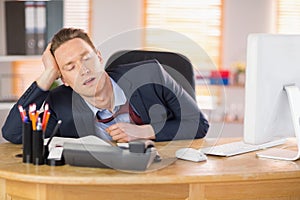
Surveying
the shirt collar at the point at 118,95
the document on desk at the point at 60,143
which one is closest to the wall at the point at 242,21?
the shirt collar at the point at 118,95

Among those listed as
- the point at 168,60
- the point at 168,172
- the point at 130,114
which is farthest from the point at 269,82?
the point at 168,60

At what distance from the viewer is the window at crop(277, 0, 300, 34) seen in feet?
15.9

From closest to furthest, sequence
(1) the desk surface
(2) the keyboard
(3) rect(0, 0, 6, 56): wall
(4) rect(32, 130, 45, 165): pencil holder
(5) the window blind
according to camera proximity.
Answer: (1) the desk surface → (4) rect(32, 130, 45, 165): pencil holder → (2) the keyboard → (3) rect(0, 0, 6, 56): wall → (5) the window blind

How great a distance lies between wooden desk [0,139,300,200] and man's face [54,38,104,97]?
0.38 m

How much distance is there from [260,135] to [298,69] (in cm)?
29

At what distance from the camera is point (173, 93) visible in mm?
2480

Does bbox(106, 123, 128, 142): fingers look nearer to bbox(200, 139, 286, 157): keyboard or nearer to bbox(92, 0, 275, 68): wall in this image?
bbox(200, 139, 286, 157): keyboard

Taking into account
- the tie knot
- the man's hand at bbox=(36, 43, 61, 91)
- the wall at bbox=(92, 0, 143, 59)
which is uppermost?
the wall at bbox=(92, 0, 143, 59)

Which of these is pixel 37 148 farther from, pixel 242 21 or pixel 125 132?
pixel 242 21

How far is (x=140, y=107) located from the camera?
2.41 meters

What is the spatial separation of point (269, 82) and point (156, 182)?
0.54m

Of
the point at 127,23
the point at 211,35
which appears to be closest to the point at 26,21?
the point at 127,23

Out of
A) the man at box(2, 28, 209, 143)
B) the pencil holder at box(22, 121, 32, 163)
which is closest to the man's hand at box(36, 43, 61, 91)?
the man at box(2, 28, 209, 143)

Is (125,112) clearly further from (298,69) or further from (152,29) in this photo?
(152,29)
